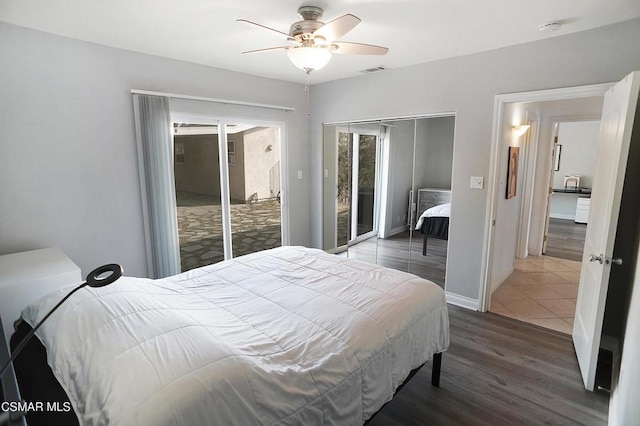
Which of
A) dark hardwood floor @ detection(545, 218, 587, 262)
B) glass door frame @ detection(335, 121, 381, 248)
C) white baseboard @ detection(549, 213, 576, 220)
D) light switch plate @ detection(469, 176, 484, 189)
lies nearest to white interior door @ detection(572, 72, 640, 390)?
light switch plate @ detection(469, 176, 484, 189)

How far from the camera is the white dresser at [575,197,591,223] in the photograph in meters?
7.12

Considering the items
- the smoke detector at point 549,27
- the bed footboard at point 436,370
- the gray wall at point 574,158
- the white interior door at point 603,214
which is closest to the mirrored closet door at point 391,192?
the smoke detector at point 549,27

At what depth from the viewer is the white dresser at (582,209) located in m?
7.12

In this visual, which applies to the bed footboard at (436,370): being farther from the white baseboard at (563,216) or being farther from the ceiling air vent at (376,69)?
the white baseboard at (563,216)

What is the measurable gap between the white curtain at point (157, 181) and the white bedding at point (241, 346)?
1213mm

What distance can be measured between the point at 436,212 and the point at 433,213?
39 mm

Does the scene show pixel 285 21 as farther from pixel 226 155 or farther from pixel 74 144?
pixel 74 144

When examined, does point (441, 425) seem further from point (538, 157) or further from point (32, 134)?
point (538, 157)

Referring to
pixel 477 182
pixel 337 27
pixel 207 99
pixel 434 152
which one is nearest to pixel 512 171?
pixel 477 182

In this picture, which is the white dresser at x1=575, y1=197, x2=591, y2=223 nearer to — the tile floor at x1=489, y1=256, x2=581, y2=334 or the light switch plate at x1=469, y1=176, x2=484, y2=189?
the tile floor at x1=489, y1=256, x2=581, y2=334

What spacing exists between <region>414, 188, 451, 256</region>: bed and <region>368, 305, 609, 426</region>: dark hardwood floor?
119 cm

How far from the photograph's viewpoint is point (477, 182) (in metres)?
3.32

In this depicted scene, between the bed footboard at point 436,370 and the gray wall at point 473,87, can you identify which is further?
the gray wall at point 473,87

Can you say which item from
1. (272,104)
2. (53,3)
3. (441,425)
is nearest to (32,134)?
(53,3)
